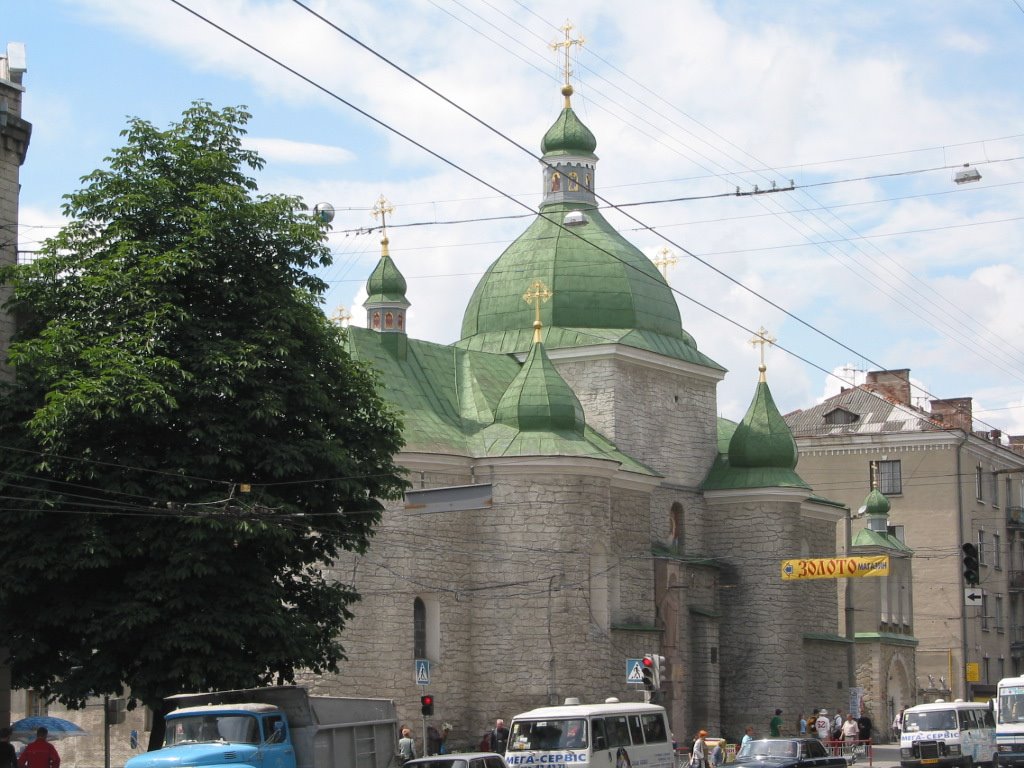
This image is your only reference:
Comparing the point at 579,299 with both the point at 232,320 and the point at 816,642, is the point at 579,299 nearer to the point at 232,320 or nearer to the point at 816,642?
the point at 816,642

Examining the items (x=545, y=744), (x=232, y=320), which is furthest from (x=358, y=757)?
(x=232, y=320)

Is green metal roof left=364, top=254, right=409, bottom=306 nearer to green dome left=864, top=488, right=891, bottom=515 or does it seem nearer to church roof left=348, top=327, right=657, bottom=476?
church roof left=348, top=327, right=657, bottom=476

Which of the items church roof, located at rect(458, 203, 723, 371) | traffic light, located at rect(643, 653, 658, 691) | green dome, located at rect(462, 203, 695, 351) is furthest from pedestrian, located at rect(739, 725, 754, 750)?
green dome, located at rect(462, 203, 695, 351)

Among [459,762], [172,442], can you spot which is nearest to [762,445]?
[172,442]

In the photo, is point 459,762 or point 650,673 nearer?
point 459,762

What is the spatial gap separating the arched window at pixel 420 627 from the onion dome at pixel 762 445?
13473 mm

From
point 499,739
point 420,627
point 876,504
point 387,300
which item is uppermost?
point 387,300

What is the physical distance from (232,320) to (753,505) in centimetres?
2775

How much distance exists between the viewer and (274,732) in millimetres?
23016

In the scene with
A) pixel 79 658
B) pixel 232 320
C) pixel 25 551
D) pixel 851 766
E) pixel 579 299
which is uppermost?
pixel 579 299

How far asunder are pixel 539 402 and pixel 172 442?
19.4 m

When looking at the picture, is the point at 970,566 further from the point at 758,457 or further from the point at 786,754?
the point at 758,457

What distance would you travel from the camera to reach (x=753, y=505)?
53281 millimetres

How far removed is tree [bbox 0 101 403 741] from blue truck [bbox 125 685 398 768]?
301cm
